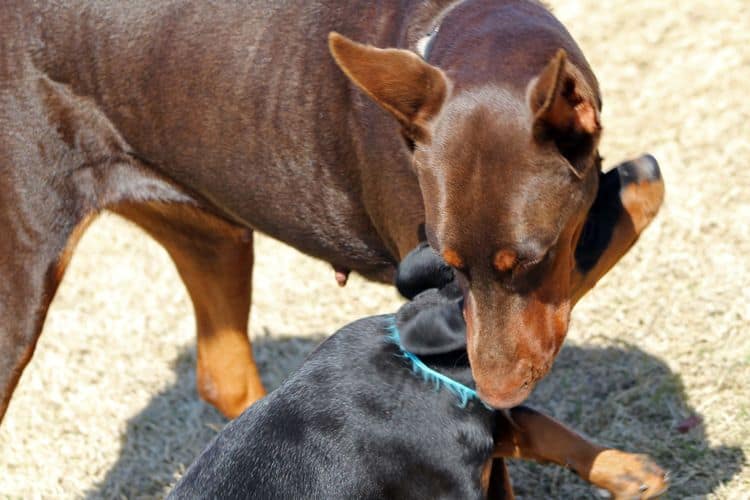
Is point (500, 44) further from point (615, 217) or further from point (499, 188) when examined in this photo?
point (615, 217)

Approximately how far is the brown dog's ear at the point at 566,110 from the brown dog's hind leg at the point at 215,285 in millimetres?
1861

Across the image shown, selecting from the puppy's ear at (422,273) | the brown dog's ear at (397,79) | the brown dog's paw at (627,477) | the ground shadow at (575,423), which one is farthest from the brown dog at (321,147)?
the ground shadow at (575,423)

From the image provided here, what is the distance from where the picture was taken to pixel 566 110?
3.48m

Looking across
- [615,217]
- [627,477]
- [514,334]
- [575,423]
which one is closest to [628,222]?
[615,217]

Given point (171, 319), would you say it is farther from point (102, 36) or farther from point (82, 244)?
point (102, 36)

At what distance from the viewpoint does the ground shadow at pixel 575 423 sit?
5.03m

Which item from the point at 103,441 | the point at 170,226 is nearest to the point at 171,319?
the point at 103,441

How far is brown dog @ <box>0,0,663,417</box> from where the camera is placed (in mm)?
3625

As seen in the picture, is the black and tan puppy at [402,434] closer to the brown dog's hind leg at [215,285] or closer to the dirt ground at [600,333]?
the dirt ground at [600,333]

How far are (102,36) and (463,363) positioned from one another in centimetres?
183

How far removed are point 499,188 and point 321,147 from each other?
3.25 ft

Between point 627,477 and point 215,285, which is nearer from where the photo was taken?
point 627,477

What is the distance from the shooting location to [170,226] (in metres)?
5.25

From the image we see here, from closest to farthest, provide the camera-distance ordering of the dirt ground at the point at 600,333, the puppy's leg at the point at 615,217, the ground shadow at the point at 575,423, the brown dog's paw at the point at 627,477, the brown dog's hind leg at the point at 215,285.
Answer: the brown dog's paw at the point at 627,477 < the puppy's leg at the point at 615,217 < the ground shadow at the point at 575,423 < the brown dog's hind leg at the point at 215,285 < the dirt ground at the point at 600,333
